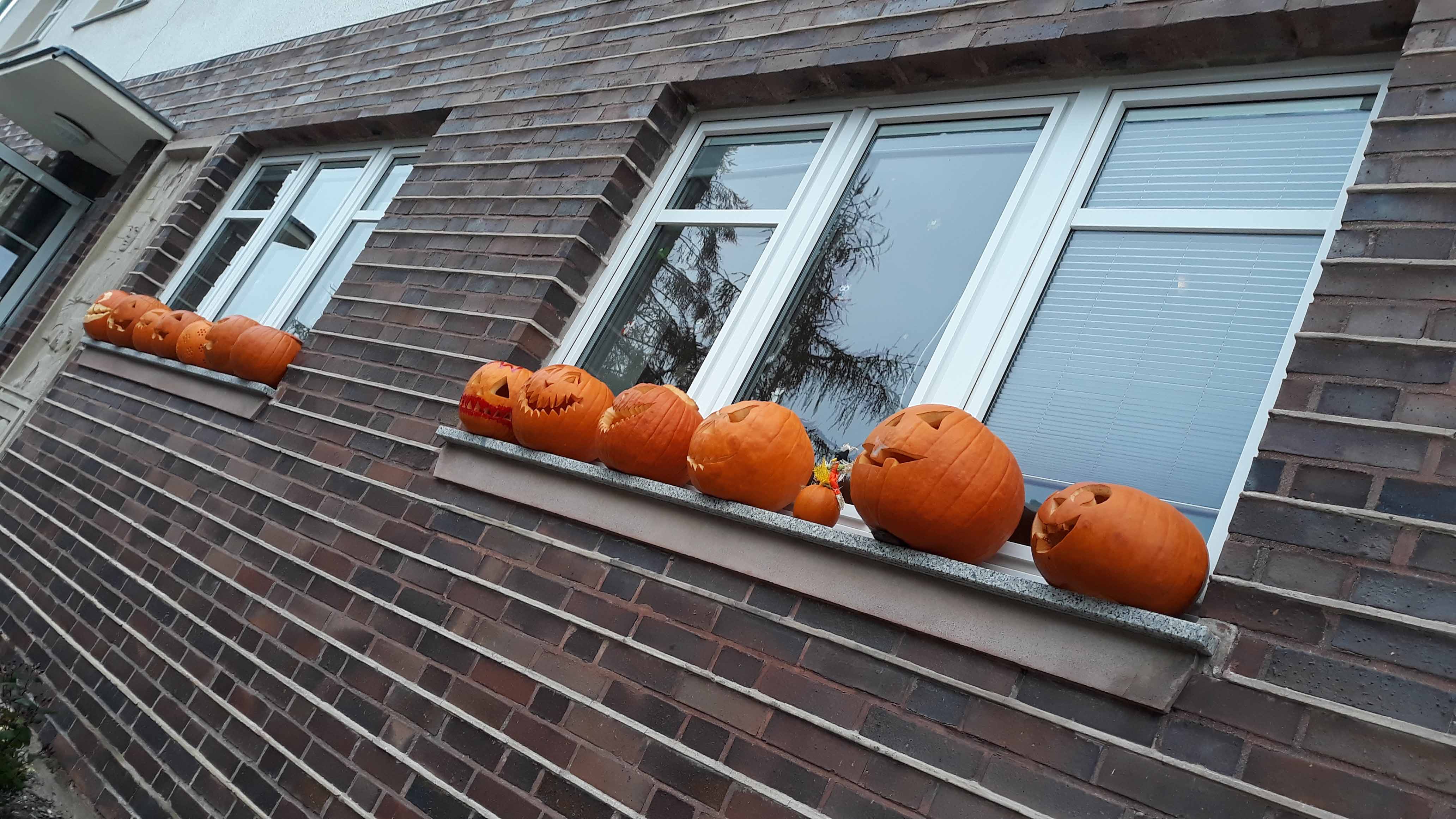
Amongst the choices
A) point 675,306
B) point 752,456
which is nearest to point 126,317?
point 675,306

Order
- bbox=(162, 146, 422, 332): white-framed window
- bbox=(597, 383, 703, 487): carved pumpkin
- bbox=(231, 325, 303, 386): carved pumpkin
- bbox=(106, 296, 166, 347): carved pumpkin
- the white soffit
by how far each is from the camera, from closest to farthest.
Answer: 1. bbox=(597, 383, 703, 487): carved pumpkin
2. bbox=(231, 325, 303, 386): carved pumpkin
3. bbox=(162, 146, 422, 332): white-framed window
4. bbox=(106, 296, 166, 347): carved pumpkin
5. the white soffit

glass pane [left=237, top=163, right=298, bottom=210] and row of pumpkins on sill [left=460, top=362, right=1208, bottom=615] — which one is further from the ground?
glass pane [left=237, top=163, right=298, bottom=210]

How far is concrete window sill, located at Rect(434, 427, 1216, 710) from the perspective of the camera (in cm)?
180

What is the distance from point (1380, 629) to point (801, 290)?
1.90m

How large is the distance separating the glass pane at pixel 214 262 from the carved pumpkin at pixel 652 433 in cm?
406

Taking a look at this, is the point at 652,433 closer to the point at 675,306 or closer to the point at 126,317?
the point at 675,306

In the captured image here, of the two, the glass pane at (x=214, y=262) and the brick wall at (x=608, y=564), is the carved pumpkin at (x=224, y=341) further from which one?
the glass pane at (x=214, y=262)

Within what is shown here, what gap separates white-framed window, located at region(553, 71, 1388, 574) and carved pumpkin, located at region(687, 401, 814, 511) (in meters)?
0.35

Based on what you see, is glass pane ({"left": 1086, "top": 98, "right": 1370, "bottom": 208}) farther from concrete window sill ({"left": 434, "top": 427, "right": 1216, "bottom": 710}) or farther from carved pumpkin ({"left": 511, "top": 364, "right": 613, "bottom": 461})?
carved pumpkin ({"left": 511, "top": 364, "right": 613, "bottom": 461})

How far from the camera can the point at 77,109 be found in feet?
21.7

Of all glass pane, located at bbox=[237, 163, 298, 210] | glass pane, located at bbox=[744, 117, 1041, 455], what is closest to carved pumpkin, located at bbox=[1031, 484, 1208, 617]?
glass pane, located at bbox=[744, 117, 1041, 455]

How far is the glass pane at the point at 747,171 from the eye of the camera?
134 inches

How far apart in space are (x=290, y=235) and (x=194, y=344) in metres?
1.16

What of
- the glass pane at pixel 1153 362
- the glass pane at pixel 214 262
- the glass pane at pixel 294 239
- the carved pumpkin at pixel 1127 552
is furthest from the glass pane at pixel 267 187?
the carved pumpkin at pixel 1127 552
